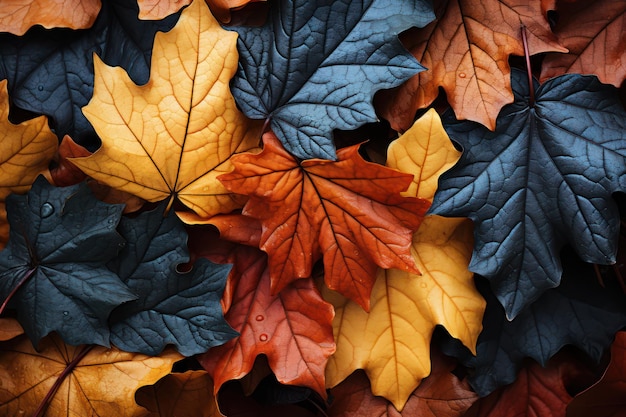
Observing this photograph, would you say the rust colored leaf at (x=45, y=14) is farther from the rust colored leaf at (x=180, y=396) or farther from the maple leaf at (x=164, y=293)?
the rust colored leaf at (x=180, y=396)

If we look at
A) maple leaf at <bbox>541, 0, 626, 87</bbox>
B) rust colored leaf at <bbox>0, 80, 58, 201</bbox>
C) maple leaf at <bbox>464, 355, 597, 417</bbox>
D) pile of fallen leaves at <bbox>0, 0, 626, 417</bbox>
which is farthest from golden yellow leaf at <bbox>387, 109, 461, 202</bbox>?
rust colored leaf at <bbox>0, 80, 58, 201</bbox>

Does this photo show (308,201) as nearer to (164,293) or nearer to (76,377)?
(164,293)

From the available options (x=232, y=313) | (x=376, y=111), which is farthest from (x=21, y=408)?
(x=376, y=111)

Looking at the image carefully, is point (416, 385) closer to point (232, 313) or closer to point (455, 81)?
point (232, 313)

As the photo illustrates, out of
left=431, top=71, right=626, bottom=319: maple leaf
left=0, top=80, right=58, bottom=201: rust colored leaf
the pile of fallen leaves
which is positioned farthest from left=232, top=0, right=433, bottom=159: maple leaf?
left=0, top=80, right=58, bottom=201: rust colored leaf

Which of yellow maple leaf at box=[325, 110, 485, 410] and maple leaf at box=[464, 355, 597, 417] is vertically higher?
yellow maple leaf at box=[325, 110, 485, 410]

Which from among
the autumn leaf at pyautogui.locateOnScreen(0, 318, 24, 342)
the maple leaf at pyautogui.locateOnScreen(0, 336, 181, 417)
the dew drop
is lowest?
the maple leaf at pyautogui.locateOnScreen(0, 336, 181, 417)

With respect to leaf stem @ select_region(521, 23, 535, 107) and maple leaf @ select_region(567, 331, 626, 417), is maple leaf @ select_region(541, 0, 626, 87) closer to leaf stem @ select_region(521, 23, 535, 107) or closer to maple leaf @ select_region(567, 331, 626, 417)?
leaf stem @ select_region(521, 23, 535, 107)

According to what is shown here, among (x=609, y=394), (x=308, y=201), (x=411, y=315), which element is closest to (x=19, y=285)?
(x=308, y=201)
